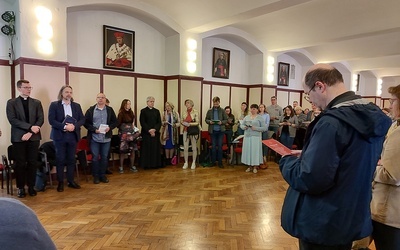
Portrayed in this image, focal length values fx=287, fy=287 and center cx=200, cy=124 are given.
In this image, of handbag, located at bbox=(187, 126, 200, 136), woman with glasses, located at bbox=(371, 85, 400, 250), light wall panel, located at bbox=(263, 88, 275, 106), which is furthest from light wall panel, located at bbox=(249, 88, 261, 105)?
woman with glasses, located at bbox=(371, 85, 400, 250)

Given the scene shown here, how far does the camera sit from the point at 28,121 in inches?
167

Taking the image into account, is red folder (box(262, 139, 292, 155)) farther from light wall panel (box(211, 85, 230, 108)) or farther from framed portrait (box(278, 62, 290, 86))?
framed portrait (box(278, 62, 290, 86))

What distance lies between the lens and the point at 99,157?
516cm

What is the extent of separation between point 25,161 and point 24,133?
42 cm

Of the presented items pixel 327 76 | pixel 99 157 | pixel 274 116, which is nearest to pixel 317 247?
pixel 327 76

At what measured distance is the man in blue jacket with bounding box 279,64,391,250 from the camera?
123 cm

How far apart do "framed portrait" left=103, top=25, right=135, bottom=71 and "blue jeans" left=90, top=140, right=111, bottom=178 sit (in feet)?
6.56

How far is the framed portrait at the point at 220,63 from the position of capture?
8141 mm

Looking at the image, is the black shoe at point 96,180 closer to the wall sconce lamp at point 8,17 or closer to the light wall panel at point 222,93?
the wall sconce lamp at point 8,17

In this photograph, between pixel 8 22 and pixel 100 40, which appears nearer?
pixel 8 22

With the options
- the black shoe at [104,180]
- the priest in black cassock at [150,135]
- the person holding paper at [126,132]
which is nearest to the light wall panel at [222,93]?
the priest in black cassock at [150,135]

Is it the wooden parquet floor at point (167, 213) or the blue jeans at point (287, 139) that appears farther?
the blue jeans at point (287, 139)

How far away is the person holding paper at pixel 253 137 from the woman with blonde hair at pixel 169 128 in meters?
1.50

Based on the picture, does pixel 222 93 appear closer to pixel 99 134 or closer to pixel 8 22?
pixel 99 134
